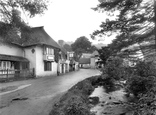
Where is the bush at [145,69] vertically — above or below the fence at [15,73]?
above

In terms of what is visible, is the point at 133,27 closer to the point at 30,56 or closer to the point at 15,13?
the point at 15,13

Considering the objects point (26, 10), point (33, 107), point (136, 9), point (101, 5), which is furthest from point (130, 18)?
point (33, 107)

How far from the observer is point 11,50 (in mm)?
20734

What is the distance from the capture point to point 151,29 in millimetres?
7621

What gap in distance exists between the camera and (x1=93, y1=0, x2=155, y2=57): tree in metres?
7.74

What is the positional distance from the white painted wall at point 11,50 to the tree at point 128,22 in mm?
15334

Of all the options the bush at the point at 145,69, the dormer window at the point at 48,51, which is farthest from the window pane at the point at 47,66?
the bush at the point at 145,69

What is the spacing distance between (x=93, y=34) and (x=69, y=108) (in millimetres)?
6305

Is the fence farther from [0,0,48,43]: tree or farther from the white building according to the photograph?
[0,0,48,43]: tree

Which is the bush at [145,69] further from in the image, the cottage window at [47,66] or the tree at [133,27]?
the cottage window at [47,66]

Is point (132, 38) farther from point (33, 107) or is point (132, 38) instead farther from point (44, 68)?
point (44, 68)

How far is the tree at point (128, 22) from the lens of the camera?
7745 millimetres

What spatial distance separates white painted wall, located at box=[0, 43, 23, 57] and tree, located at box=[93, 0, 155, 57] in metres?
15.3

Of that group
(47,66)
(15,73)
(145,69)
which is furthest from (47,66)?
(145,69)
